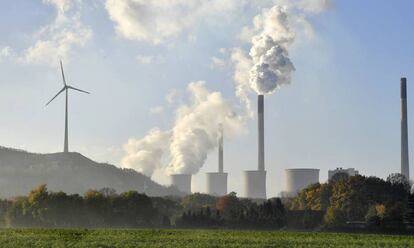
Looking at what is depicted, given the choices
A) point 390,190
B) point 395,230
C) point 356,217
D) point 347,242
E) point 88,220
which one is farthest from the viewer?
point 390,190

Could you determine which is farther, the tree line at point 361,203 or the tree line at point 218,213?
the tree line at point 218,213

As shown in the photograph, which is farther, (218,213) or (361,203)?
(361,203)

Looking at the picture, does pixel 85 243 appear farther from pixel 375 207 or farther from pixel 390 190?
pixel 390 190

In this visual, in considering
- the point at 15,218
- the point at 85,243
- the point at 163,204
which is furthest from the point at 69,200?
the point at 85,243

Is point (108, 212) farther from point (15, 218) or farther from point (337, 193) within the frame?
point (337, 193)

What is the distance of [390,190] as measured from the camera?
550 ft

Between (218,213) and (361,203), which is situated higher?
(361,203)

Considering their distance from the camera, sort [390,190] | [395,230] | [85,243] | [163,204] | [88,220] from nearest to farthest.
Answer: [85,243]
[395,230]
[88,220]
[390,190]
[163,204]

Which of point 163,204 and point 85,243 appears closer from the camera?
point 85,243

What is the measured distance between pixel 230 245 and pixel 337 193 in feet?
386

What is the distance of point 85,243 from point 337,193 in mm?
121638

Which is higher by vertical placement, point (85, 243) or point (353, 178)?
point (353, 178)

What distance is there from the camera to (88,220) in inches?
5723

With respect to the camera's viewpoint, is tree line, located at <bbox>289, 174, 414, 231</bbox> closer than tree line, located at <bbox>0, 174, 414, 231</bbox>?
Yes
